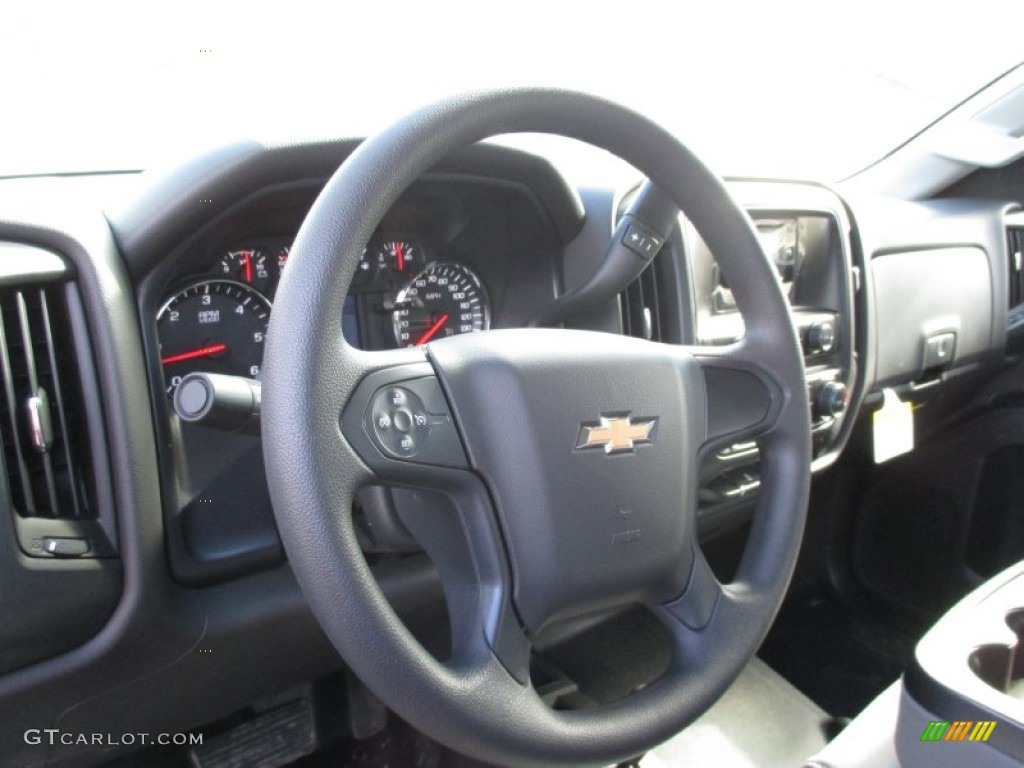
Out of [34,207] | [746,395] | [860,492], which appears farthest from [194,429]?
[860,492]

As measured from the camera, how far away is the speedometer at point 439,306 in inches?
53.3

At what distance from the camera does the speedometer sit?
1.35 m

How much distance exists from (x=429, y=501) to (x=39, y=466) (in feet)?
1.40

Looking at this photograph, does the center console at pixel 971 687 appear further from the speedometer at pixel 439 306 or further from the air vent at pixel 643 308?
the speedometer at pixel 439 306

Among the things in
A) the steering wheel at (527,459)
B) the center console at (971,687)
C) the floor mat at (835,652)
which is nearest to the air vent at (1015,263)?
the floor mat at (835,652)

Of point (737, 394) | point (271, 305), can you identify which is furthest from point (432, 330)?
point (737, 394)

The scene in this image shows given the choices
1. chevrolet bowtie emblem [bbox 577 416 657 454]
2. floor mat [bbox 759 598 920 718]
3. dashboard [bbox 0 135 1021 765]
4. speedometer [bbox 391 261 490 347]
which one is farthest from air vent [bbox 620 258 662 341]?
floor mat [bbox 759 598 920 718]

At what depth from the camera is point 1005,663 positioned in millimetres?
1218

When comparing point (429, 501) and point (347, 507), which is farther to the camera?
point (429, 501)

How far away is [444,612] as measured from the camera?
4.71ft

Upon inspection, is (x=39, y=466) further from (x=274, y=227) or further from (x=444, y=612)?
(x=444, y=612)

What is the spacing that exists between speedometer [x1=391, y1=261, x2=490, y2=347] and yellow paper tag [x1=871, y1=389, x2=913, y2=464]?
2.80ft

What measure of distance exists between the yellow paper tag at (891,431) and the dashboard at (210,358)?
0.25 metres

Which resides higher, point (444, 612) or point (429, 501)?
point (429, 501)
